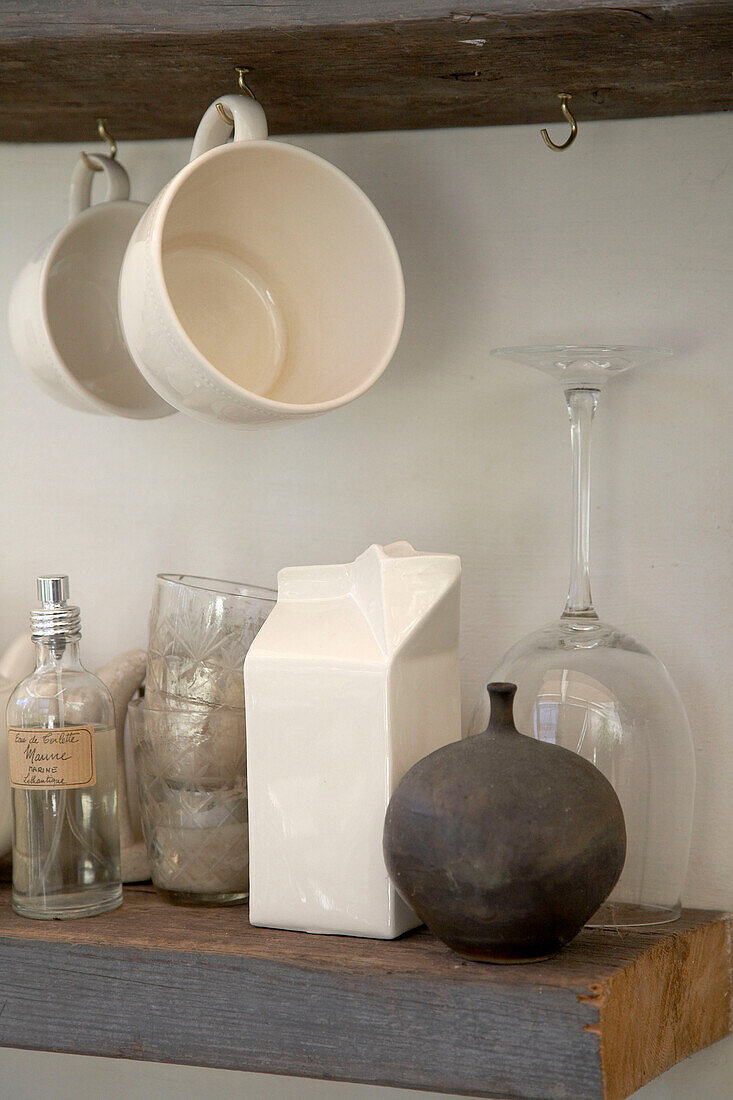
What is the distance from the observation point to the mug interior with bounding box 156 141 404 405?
744 millimetres

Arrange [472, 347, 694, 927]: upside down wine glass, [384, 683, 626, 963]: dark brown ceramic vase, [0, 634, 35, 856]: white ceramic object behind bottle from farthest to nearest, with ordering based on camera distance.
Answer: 1. [0, 634, 35, 856]: white ceramic object behind bottle
2. [472, 347, 694, 927]: upside down wine glass
3. [384, 683, 626, 963]: dark brown ceramic vase

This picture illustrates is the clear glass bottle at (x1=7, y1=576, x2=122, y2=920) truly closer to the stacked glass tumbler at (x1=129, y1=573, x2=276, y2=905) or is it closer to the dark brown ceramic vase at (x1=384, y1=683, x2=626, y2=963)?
the stacked glass tumbler at (x1=129, y1=573, x2=276, y2=905)

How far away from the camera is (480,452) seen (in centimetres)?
85

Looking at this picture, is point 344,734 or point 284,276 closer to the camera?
point 344,734

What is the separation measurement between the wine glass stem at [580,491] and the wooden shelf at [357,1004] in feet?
0.70

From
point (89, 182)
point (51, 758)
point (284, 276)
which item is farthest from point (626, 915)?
point (89, 182)

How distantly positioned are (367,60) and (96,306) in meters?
0.28

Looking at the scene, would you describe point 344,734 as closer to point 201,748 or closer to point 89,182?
point 201,748

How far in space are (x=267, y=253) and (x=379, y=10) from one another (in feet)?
0.70

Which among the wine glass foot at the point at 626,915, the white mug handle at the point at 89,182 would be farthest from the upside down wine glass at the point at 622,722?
the white mug handle at the point at 89,182

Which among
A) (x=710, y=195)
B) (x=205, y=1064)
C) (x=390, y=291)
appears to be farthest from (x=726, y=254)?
(x=205, y=1064)

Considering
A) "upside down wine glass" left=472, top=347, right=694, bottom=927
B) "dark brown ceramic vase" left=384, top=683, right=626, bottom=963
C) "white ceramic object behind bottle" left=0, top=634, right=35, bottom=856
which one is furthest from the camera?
"white ceramic object behind bottle" left=0, top=634, right=35, bottom=856

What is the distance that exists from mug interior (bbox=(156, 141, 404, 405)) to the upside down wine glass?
0.37 feet

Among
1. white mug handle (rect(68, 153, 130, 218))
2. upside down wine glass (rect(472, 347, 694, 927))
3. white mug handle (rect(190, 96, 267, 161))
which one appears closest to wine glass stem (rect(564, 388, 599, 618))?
upside down wine glass (rect(472, 347, 694, 927))
